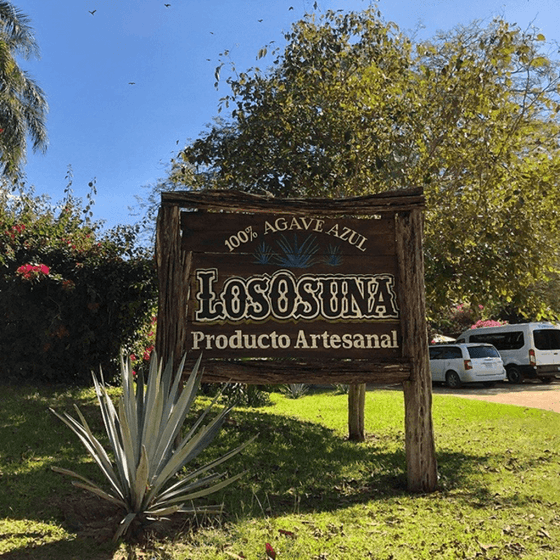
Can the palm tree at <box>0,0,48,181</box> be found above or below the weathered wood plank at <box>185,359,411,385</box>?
above

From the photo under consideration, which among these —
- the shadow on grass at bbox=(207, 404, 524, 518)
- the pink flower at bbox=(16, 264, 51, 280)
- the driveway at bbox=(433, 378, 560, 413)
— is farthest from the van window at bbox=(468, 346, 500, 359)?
the pink flower at bbox=(16, 264, 51, 280)

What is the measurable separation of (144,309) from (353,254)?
6.01 meters

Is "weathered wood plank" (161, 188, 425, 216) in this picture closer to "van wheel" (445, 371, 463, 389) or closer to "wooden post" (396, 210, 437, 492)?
"wooden post" (396, 210, 437, 492)

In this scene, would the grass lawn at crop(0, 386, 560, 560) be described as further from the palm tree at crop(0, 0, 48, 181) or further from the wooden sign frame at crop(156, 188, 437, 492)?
the palm tree at crop(0, 0, 48, 181)

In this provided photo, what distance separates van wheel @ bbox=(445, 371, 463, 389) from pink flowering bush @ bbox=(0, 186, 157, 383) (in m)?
13.4

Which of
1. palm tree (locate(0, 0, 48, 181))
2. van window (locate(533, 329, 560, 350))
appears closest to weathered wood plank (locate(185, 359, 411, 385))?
van window (locate(533, 329, 560, 350))

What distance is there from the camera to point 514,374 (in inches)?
847

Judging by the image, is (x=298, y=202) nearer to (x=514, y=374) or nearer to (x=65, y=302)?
(x=65, y=302)

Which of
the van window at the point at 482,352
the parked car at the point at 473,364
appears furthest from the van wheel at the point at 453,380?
the van window at the point at 482,352

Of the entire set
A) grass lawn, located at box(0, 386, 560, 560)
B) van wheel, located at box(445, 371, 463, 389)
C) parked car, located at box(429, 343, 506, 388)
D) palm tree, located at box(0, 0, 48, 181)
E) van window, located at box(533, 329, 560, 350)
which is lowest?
grass lawn, located at box(0, 386, 560, 560)

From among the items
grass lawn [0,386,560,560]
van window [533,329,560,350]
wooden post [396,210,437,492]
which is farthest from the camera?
van window [533,329,560,350]

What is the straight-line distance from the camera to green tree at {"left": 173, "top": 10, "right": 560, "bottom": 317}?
868cm

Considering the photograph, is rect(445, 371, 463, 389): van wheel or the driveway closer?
the driveway

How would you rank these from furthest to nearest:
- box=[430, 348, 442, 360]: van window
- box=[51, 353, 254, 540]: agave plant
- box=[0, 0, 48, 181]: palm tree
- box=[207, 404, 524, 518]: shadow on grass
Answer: box=[0, 0, 48, 181]: palm tree → box=[430, 348, 442, 360]: van window → box=[207, 404, 524, 518]: shadow on grass → box=[51, 353, 254, 540]: agave plant
